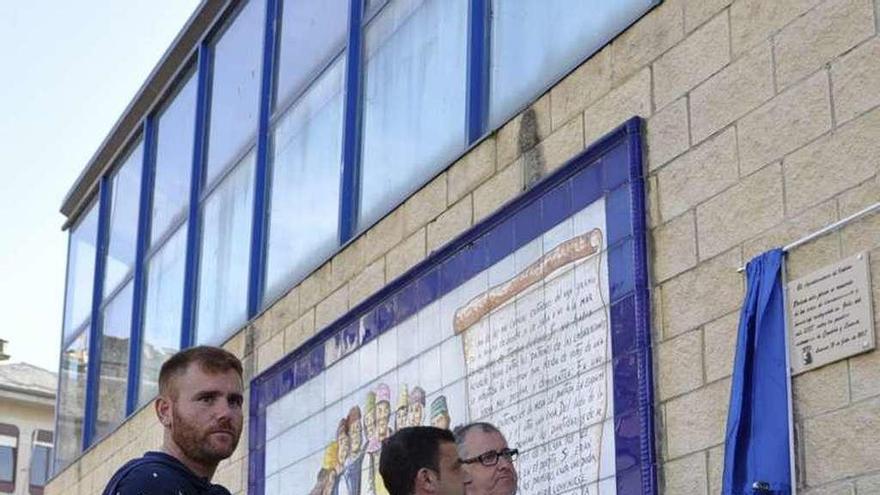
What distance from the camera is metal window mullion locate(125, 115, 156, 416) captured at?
1459 cm

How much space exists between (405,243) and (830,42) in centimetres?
366

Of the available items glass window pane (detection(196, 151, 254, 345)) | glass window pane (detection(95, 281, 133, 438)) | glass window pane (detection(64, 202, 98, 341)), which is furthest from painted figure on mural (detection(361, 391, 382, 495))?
glass window pane (detection(64, 202, 98, 341))

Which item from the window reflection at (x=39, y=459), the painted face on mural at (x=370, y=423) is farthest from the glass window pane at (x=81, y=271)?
the window reflection at (x=39, y=459)

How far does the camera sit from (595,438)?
7.03 metres

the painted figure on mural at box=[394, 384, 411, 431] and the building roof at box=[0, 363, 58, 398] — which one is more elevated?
the building roof at box=[0, 363, 58, 398]

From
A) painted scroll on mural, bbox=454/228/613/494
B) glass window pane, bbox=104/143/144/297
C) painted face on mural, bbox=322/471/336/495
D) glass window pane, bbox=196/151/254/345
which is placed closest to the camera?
painted scroll on mural, bbox=454/228/613/494

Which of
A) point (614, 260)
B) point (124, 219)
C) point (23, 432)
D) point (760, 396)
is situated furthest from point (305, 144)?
point (23, 432)

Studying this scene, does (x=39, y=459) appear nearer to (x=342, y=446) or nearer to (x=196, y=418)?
(x=342, y=446)

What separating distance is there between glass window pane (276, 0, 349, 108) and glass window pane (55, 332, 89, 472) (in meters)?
5.46

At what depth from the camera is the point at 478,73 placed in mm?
8734

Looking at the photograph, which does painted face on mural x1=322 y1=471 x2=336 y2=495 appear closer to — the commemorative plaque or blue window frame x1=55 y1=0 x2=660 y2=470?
blue window frame x1=55 y1=0 x2=660 y2=470

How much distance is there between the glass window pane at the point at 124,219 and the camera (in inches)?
604

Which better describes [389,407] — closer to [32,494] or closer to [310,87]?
[310,87]

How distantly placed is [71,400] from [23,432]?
32905mm
